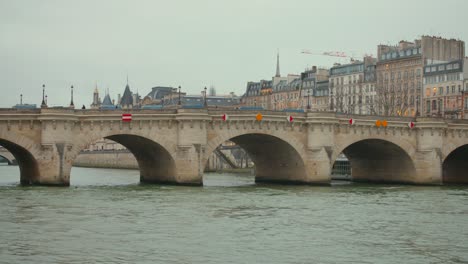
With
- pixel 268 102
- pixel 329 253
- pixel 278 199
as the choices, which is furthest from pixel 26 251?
pixel 268 102

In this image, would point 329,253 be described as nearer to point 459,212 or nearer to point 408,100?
point 459,212

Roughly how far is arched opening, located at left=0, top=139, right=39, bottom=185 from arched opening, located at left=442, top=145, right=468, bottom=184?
137 ft

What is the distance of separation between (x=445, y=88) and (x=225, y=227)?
8067cm

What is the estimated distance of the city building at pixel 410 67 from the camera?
117m

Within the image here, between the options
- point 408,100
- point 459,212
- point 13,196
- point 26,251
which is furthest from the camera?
point 408,100

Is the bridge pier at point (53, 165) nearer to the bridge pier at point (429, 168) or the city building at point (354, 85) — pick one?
the bridge pier at point (429, 168)

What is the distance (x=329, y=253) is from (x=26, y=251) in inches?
439

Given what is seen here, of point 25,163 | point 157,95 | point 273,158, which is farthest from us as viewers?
point 157,95

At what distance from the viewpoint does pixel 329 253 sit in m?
31.2

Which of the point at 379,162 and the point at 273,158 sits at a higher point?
the point at 273,158

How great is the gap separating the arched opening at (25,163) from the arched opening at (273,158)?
56.7 feet

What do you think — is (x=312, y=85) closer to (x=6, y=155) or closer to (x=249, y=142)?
(x=6, y=155)

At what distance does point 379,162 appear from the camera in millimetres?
77438

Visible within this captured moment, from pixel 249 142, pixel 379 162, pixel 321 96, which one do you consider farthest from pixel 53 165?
pixel 321 96
